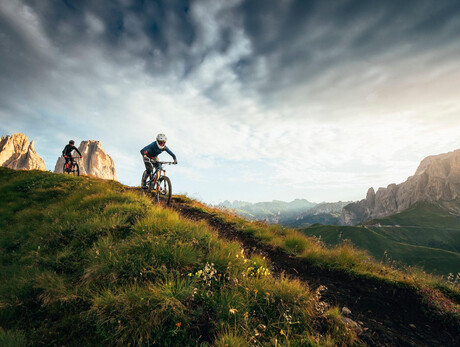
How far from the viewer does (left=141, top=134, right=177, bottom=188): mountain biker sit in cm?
1182

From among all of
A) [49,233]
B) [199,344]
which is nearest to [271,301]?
[199,344]

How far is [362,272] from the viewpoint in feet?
21.9

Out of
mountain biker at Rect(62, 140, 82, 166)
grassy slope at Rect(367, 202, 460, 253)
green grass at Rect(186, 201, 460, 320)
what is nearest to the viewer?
green grass at Rect(186, 201, 460, 320)

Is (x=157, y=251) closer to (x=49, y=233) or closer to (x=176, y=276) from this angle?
(x=176, y=276)

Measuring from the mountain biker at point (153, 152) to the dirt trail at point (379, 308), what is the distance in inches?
343

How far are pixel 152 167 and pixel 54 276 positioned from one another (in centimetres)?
849

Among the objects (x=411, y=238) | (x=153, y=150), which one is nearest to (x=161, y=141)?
(x=153, y=150)

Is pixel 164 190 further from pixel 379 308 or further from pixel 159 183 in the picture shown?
pixel 379 308

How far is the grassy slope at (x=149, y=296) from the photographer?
2.92 m

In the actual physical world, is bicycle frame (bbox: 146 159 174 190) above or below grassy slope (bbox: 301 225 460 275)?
above

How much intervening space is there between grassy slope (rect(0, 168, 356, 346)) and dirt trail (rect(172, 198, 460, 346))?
1.11 metres

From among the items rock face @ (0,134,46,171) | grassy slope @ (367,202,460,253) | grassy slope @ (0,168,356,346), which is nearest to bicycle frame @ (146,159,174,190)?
grassy slope @ (0,168,356,346)

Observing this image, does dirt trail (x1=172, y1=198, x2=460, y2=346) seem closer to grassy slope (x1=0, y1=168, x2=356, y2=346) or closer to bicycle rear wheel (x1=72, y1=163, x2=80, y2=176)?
grassy slope (x1=0, y1=168, x2=356, y2=346)

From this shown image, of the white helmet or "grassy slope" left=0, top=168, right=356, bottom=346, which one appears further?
the white helmet
